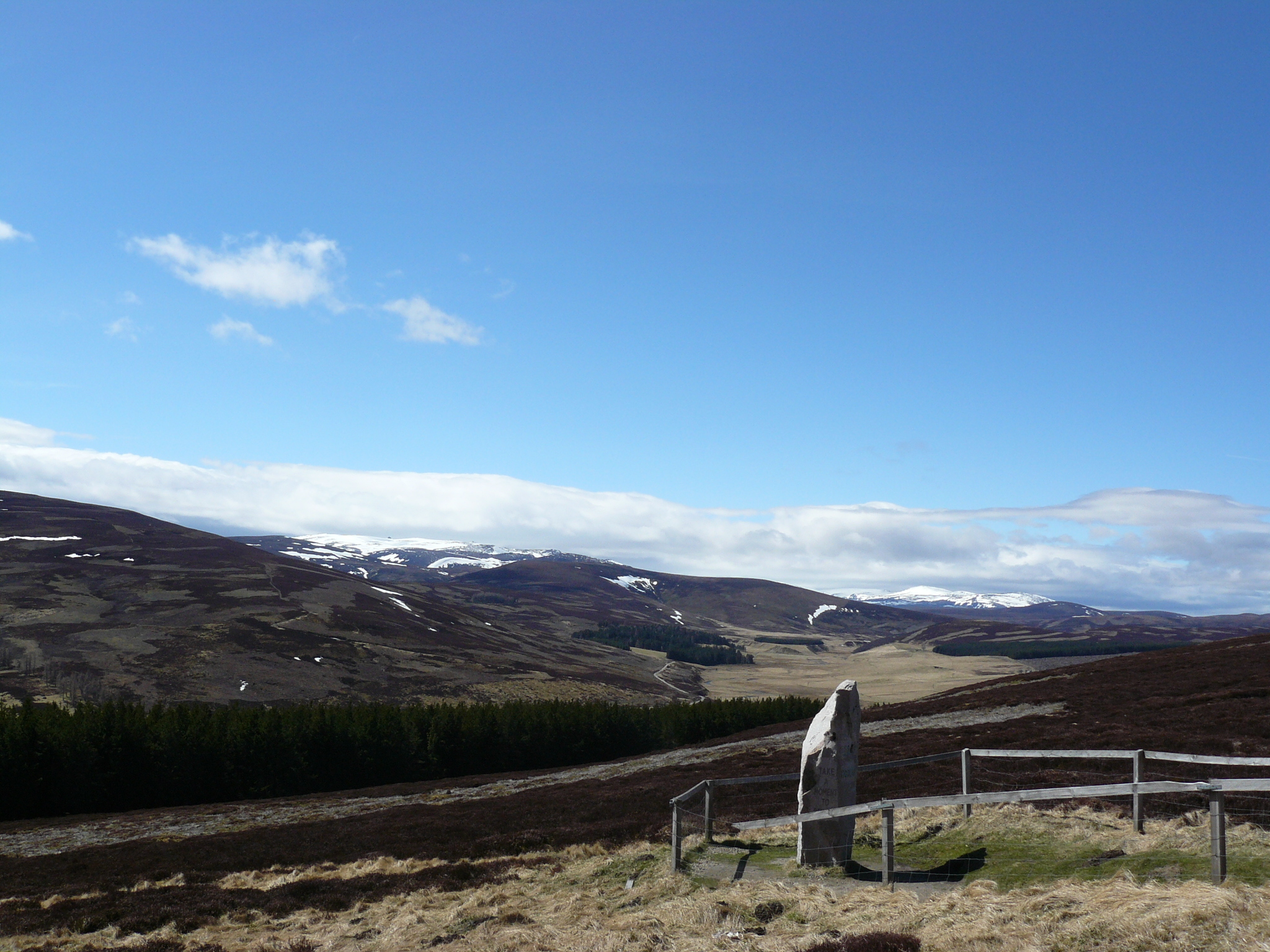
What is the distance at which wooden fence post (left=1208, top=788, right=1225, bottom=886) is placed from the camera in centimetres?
1012

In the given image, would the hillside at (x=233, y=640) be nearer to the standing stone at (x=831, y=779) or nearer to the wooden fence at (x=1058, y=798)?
the wooden fence at (x=1058, y=798)

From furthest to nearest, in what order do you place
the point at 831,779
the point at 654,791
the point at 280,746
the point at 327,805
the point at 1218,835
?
the point at 280,746, the point at 327,805, the point at 654,791, the point at 831,779, the point at 1218,835

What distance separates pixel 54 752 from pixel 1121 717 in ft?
224

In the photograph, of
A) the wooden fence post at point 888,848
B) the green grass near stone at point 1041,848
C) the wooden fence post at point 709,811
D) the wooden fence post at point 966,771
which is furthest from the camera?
the wooden fence post at point 709,811

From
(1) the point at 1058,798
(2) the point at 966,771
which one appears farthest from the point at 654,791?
(1) the point at 1058,798

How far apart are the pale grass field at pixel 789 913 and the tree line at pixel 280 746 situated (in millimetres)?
48420

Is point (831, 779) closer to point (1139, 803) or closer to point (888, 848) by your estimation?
point (888, 848)

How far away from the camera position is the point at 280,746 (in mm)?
66438

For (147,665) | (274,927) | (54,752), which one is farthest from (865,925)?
(147,665)

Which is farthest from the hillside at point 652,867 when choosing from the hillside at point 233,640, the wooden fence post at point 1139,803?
the hillside at point 233,640

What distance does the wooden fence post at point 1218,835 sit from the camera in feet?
33.2

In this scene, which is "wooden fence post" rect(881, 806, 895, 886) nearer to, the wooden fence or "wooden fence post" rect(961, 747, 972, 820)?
the wooden fence

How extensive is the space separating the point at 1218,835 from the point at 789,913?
242 inches

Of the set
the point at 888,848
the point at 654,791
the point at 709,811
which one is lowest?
the point at 654,791
